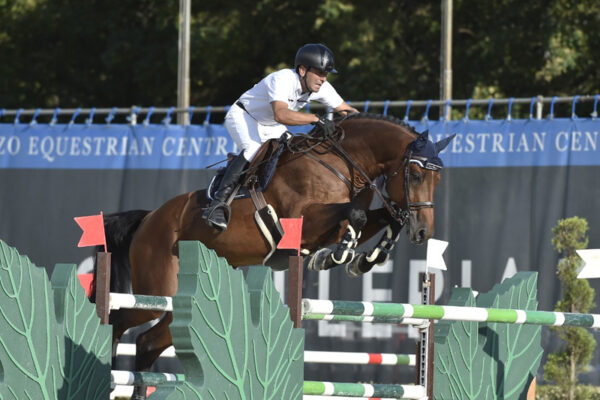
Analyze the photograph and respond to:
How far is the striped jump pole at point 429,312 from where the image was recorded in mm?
4152

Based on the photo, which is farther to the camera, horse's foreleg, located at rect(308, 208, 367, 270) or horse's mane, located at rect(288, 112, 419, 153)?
horse's mane, located at rect(288, 112, 419, 153)

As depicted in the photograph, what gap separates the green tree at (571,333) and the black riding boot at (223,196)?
2804 mm

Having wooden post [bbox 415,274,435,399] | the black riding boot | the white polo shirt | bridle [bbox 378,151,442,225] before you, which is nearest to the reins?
bridle [bbox 378,151,442,225]

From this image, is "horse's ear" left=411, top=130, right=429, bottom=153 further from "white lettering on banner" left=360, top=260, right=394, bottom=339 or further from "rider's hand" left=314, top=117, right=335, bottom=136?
"white lettering on banner" left=360, top=260, right=394, bottom=339

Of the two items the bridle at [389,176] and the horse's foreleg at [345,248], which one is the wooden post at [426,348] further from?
the bridle at [389,176]

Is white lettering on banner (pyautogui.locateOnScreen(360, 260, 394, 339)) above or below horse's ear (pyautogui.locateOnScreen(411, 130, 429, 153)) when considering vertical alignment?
below

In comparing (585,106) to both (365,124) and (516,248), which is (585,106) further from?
(365,124)

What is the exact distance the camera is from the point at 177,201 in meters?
6.65

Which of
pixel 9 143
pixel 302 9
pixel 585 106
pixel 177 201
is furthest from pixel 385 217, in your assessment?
pixel 302 9

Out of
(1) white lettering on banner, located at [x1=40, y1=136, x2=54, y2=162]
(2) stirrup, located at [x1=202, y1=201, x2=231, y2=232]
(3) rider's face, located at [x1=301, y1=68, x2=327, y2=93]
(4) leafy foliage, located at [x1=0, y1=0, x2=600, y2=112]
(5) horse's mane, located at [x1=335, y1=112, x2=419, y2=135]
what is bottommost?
(2) stirrup, located at [x1=202, y1=201, x2=231, y2=232]

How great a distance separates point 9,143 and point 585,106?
25.6 feet

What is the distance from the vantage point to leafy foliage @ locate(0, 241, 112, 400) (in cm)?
361

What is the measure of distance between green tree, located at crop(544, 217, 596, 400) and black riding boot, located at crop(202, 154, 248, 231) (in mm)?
2804

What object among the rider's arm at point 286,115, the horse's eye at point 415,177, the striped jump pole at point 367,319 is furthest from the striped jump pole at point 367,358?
the rider's arm at point 286,115
